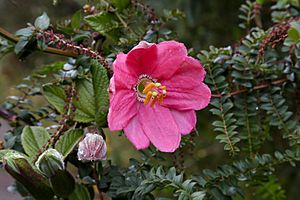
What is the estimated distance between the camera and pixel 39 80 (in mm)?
836

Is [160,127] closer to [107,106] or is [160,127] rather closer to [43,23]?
[107,106]

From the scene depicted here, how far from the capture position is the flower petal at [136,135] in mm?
597

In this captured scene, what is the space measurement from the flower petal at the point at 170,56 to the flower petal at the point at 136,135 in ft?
0.22

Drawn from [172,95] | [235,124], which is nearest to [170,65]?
[172,95]

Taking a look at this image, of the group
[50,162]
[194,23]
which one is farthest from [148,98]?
[194,23]

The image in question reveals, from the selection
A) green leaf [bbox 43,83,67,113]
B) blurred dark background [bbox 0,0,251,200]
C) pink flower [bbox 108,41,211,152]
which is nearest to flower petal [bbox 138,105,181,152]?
pink flower [bbox 108,41,211,152]

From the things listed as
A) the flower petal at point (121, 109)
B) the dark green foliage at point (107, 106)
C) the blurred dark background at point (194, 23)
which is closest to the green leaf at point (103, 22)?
the dark green foliage at point (107, 106)

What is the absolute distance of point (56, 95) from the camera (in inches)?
26.8

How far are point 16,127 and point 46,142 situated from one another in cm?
15

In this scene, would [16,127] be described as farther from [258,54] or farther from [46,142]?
[258,54]

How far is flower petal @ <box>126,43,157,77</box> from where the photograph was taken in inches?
23.5

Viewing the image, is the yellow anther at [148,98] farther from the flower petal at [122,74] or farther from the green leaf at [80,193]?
the green leaf at [80,193]

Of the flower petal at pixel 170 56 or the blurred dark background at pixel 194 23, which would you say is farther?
the blurred dark background at pixel 194 23

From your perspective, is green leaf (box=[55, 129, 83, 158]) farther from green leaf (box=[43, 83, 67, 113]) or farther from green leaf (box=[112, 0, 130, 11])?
green leaf (box=[112, 0, 130, 11])
